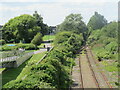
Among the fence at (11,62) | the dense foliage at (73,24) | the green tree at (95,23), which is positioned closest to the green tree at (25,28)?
the dense foliage at (73,24)

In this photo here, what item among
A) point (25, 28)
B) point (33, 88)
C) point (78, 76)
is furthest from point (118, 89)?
point (25, 28)

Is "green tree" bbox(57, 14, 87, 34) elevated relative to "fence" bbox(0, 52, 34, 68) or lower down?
elevated

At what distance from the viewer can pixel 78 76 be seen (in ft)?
66.7

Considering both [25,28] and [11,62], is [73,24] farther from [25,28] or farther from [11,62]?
[11,62]

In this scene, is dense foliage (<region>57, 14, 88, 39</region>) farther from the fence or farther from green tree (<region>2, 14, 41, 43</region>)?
the fence

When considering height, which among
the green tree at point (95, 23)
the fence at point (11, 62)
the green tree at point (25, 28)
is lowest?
the fence at point (11, 62)

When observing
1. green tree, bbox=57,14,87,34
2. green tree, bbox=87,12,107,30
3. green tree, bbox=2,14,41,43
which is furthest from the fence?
green tree, bbox=87,12,107,30

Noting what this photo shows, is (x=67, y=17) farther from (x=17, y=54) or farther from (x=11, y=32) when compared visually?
(x=17, y=54)

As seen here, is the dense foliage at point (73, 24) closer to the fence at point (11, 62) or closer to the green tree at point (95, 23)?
the green tree at point (95, 23)

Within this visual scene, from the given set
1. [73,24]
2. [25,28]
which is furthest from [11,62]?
[73,24]

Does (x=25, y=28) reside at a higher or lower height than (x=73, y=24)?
lower

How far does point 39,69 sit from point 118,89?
7.73 metres

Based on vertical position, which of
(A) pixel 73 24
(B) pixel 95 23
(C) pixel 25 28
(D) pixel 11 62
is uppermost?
(B) pixel 95 23

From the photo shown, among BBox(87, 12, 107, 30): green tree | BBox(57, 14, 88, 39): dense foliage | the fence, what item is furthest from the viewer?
BBox(87, 12, 107, 30): green tree
